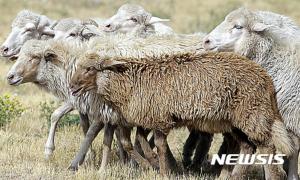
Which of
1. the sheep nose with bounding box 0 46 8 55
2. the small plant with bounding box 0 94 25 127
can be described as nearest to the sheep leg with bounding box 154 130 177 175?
the sheep nose with bounding box 0 46 8 55

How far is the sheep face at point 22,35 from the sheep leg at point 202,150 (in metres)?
3.31

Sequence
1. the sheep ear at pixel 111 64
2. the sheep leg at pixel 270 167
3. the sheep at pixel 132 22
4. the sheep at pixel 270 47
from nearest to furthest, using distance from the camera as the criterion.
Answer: the sheep leg at pixel 270 167
the sheep ear at pixel 111 64
the sheep at pixel 270 47
the sheep at pixel 132 22

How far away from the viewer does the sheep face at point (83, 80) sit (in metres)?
8.09

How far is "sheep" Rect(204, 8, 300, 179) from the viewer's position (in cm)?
841

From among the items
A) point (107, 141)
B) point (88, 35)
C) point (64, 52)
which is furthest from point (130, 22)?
point (107, 141)

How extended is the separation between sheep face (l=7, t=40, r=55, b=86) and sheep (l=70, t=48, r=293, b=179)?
1.05 meters

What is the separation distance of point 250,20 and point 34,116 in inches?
228

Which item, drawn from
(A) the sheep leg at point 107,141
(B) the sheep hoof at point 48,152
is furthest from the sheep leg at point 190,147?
(B) the sheep hoof at point 48,152

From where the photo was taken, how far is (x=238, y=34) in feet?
28.5

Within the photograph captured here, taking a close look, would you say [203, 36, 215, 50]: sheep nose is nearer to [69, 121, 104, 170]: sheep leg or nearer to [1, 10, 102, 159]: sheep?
[69, 121, 104, 170]: sheep leg

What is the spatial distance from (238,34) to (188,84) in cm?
120

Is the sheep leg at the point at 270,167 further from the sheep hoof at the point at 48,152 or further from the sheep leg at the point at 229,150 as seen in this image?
the sheep hoof at the point at 48,152

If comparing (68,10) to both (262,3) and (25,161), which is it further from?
(25,161)

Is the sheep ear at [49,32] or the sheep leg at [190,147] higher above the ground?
the sheep ear at [49,32]
